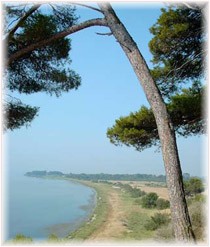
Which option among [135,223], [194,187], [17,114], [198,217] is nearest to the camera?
[17,114]

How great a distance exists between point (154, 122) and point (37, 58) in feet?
8.08

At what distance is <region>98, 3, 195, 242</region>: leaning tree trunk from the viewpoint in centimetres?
332

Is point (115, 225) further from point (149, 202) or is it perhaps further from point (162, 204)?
point (149, 202)

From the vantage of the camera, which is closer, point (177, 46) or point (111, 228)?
point (177, 46)

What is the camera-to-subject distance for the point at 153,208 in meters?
19.0

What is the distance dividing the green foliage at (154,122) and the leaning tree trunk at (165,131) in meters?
2.78

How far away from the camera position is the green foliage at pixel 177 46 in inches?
242

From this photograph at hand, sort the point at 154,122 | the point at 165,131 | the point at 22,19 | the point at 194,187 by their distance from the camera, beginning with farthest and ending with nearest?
the point at 194,187 < the point at 154,122 < the point at 22,19 < the point at 165,131

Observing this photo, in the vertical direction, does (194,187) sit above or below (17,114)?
below

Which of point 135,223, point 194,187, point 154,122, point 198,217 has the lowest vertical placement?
point 135,223

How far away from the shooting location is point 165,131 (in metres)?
3.55

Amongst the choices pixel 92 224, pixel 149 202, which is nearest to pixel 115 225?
pixel 92 224

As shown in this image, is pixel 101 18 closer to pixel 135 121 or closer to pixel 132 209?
pixel 135 121

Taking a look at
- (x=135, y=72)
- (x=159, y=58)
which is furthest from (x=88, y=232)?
(x=135, y=72)
